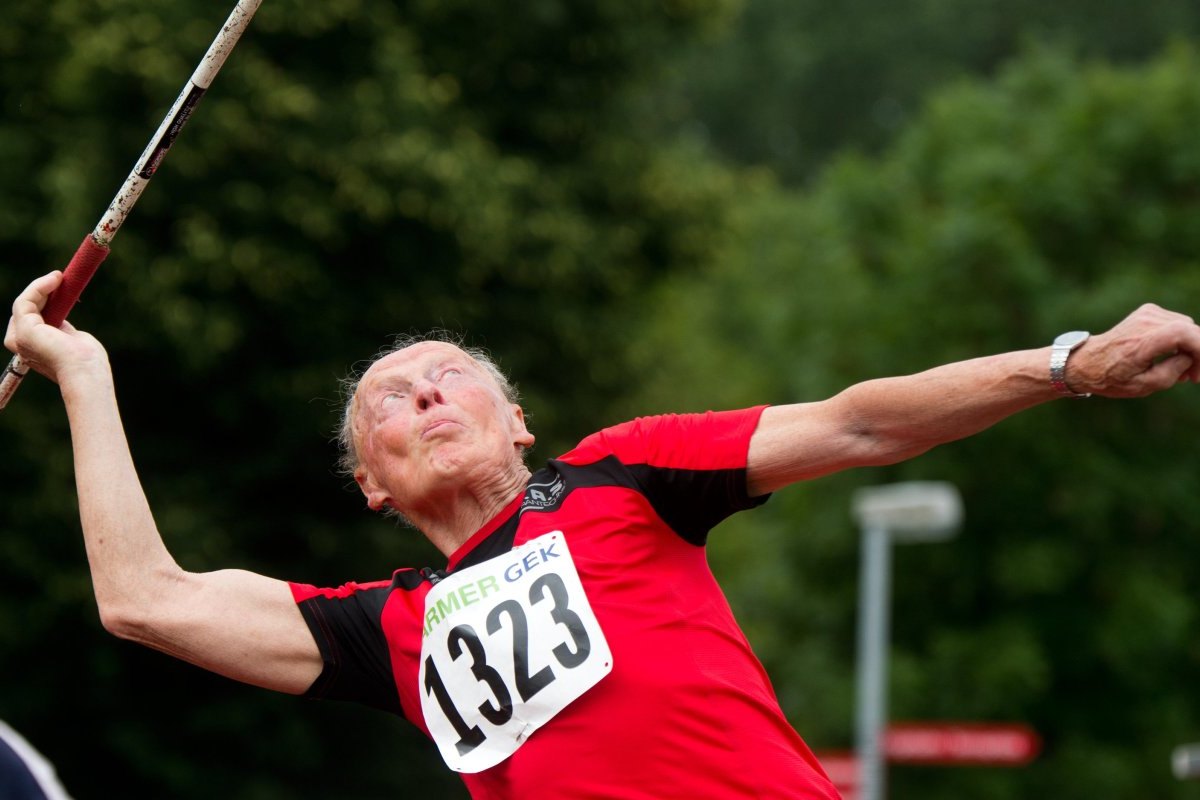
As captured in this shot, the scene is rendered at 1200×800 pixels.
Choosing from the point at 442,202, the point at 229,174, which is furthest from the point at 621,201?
the point at 229,174

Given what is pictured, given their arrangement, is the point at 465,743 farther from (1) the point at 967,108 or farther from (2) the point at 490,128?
A: (1) the point at 967,108

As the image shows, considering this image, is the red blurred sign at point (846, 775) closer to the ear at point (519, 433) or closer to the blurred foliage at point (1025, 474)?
the blurred foliage at point (1025, 474)

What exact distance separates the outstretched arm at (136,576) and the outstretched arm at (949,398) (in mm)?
1192

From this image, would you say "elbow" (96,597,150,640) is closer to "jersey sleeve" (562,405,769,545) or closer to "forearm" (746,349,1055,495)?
"jersey sleeve" (562,405,769,545)

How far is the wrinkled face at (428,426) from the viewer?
4082mm

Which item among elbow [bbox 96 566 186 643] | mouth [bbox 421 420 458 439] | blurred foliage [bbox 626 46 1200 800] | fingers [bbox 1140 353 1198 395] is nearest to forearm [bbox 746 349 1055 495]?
fingers [bbox 1140 353 1198 395]

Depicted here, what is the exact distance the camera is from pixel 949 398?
3.55 meters

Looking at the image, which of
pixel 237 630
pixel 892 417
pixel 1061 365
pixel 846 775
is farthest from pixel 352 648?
pixel 846 775

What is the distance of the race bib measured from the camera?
3.71 metres

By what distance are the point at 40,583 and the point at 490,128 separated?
594cm

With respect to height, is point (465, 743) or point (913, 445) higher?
point (913, 445)

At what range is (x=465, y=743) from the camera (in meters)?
3.88

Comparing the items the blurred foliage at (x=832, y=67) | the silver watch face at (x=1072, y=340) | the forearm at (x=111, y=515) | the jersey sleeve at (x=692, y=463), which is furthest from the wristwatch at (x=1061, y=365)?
the blurred foliage at (x=832, y=67)

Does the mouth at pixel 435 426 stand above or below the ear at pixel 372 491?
above
